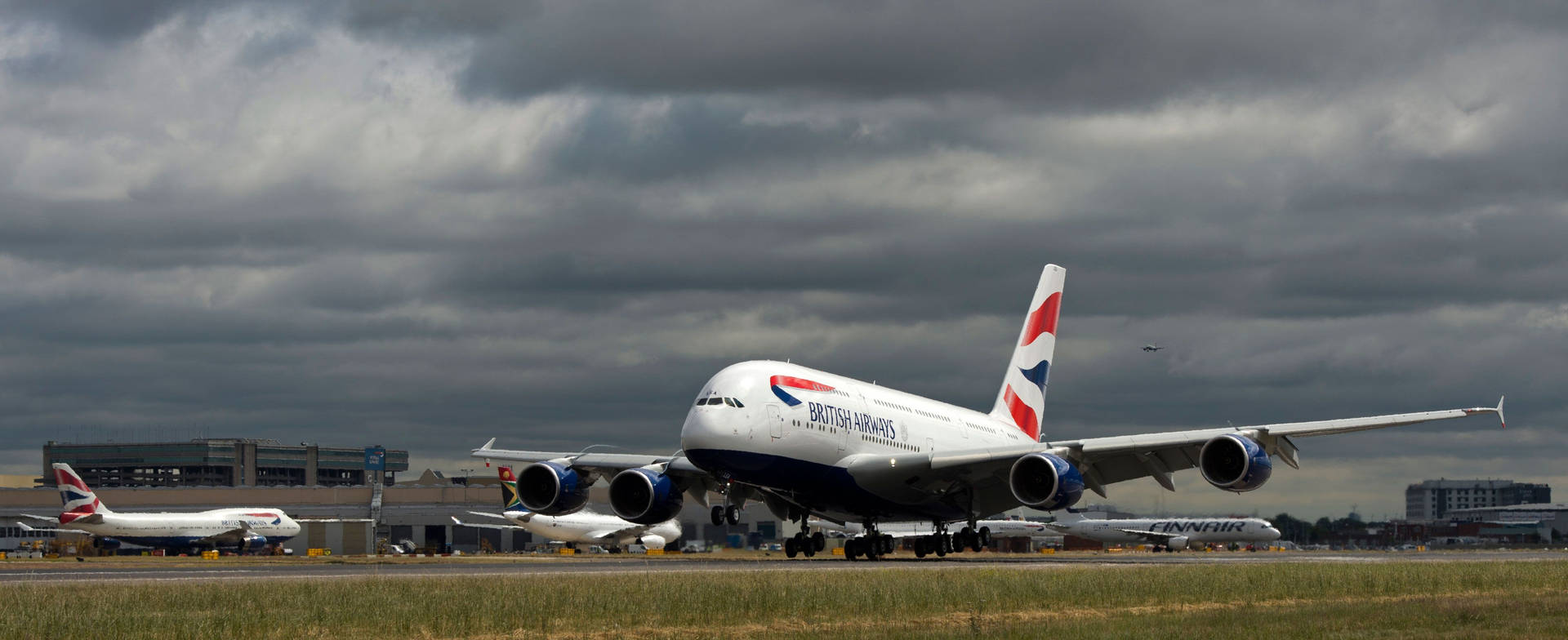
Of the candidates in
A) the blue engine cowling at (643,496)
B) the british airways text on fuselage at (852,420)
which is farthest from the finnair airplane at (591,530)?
the british airways text on fuselage at (852,420)

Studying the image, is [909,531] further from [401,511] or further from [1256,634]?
[1256,634]

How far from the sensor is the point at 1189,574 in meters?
41.7

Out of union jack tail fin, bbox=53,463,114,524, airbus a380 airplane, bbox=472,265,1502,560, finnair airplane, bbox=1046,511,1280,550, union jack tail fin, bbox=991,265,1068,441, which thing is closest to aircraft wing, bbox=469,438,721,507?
airbus a380 airplane, bbox=472,265,1502,560

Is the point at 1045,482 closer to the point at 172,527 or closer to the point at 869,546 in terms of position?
the point at 869,546

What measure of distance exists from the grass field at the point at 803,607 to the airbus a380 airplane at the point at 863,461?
30.1 ft

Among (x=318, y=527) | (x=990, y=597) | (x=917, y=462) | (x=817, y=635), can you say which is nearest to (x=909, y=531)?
(x=318, y=527)

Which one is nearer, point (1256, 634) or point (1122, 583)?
point (1256, 634)

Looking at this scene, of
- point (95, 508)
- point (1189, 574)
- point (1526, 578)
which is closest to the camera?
point (1189, 574)

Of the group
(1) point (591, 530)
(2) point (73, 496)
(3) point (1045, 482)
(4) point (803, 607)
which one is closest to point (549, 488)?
(3) point (1045, 482)

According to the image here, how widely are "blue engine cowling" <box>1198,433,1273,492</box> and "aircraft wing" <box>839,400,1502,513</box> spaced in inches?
19.7

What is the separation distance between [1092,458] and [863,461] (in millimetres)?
8272

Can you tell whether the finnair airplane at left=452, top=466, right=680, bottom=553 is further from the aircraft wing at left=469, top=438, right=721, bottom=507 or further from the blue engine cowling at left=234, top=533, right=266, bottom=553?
the aircraft wing at left=469, top=438, right=721, bottom=507

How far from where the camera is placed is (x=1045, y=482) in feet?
170

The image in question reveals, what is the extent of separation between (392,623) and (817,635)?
702 centimetres
